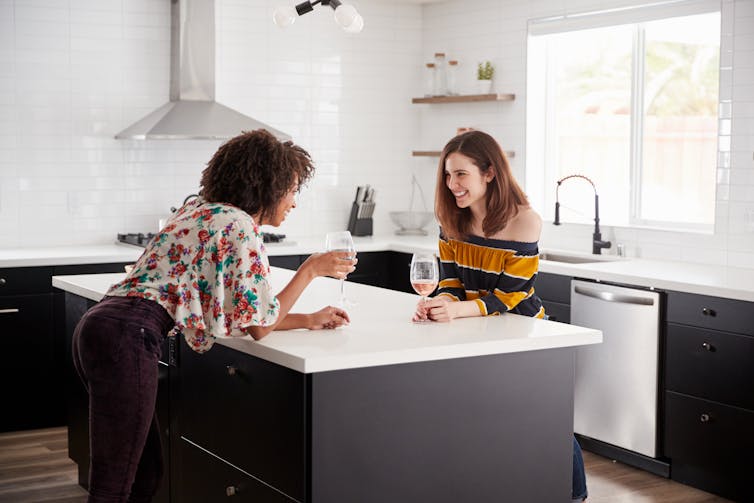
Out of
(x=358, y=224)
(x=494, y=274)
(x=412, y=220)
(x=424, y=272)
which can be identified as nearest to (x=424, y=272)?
(x=424, y=272)

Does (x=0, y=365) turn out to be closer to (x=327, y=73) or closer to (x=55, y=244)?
(x=55, y=244)

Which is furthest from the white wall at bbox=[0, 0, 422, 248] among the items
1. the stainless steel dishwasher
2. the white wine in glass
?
the white wine in glass

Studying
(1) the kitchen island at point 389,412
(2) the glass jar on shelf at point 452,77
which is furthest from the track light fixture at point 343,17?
(2) the glass jar on shelf at point 452,77

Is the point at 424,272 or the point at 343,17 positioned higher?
the point at 343,17

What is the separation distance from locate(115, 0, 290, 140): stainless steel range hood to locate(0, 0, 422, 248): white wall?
6.5 inches

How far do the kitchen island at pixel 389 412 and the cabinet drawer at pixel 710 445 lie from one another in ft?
5.06

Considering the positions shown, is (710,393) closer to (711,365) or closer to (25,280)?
(711,365)

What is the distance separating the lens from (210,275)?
2449mm

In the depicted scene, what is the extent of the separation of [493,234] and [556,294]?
1.87m

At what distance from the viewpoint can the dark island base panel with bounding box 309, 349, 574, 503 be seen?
245 centimetres

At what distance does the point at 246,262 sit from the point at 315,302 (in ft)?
3.11

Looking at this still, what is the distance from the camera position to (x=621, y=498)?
13.7 feet

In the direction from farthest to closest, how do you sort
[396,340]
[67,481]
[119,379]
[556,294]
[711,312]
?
[556,294] < [67,481] < [711,312] < [396,340] < [119,379]

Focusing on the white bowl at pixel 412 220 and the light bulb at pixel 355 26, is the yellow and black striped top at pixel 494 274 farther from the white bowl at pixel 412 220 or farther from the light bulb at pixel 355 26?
the white bowl at pixel 412 220
